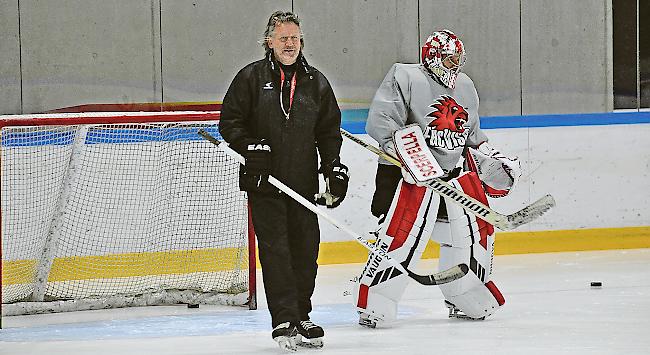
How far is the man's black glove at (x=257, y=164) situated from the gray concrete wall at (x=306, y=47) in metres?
3.27

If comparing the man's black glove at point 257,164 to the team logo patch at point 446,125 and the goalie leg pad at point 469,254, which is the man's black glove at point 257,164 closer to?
the team logo patch at point 446,125

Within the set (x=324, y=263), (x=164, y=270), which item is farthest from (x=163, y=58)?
(x=164, y=270)

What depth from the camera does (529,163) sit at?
7.88 m

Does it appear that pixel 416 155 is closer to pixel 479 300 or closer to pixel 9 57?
pixel 479 300

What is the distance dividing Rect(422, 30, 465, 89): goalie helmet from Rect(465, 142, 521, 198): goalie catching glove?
1.02 ft

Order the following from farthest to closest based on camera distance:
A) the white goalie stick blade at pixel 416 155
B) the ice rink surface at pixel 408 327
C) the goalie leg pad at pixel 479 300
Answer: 1. the goalie leg pad at pixel 479 300
2. the white goalie stick blade at pixel 416 155
3. the ice rink surface at pixel 408 327

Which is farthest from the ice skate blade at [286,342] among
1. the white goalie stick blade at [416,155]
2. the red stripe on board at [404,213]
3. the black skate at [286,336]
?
the white goalie stick blade at [416,155]

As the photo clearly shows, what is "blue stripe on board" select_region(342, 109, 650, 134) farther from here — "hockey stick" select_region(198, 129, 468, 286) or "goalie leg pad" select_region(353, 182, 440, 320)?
"hockey stick" select_region(198, 129, 468, 286)

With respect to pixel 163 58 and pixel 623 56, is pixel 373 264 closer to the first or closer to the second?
pixel 163 58

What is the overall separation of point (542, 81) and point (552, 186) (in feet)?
3.18

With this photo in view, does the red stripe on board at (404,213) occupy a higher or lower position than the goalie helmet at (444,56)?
lower

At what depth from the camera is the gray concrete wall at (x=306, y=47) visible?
25.9 ft

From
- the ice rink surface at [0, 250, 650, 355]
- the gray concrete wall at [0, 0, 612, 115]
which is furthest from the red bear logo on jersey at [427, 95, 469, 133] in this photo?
the gray concrete wall at [0, 0, 612, 115]

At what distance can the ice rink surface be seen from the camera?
198 inches
